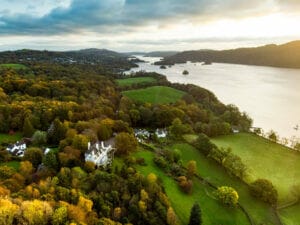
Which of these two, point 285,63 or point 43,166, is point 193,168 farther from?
point 285,63

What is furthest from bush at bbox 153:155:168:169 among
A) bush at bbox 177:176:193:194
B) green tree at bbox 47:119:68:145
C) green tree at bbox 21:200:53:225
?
green tree at bbox 21:200:53:225

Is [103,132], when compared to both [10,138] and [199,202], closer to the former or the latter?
[10,138]

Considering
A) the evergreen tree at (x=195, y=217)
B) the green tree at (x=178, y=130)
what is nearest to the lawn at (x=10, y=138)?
the green tree at (x=178, y=130)

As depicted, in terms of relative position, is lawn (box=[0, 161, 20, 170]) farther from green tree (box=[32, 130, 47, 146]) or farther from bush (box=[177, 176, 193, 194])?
bush (box=[177, 176, 193, 194])

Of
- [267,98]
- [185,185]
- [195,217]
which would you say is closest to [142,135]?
[185,185]

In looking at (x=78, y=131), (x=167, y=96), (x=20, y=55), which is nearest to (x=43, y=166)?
(x=78, y=131)

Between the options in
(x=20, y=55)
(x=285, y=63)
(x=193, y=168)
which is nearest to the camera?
(x=193, y=168)

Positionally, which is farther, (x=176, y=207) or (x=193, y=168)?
(x=193, y=168)
